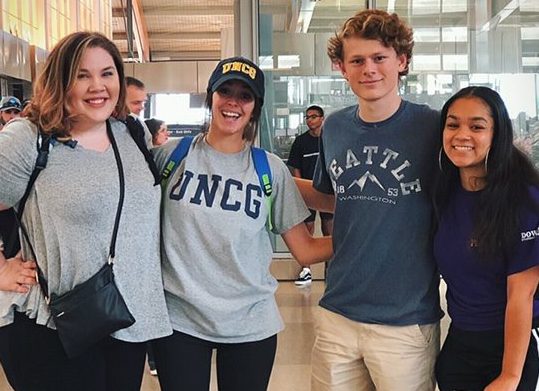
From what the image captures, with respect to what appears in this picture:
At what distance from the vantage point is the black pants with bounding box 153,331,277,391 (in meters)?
1.79

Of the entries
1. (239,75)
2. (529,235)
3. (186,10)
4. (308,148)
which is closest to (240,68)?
(239,75)

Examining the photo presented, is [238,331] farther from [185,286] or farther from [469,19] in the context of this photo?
[469,19]

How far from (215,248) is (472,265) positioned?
0.66m

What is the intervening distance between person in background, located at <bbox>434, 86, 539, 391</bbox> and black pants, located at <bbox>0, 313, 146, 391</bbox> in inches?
34.8

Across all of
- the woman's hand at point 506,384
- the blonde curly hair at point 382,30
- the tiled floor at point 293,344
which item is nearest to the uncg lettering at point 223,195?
the blonde curly hair at point 382,30

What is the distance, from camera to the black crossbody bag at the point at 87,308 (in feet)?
5.16

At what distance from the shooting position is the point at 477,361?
160 centimetres

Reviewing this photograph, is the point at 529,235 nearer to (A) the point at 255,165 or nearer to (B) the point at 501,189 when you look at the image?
(B) the point at 501,189

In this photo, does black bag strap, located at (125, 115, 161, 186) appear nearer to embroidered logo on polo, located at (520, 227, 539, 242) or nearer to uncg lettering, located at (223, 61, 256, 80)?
uncg lettering, located at (223, 61, 256, 80)

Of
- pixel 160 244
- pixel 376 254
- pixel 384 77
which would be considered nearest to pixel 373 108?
pixel 384 77

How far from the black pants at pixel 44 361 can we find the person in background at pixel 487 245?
89 centimetres

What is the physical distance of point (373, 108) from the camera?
1.77 metres

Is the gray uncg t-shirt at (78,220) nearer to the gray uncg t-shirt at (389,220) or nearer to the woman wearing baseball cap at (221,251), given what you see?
the woman wearing baseball cap at (221,251)

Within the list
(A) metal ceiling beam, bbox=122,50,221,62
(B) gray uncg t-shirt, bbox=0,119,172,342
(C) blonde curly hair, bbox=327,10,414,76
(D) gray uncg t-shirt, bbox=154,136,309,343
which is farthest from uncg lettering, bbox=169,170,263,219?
(A) metal ceiling beam, bbox=122,50,221,62
